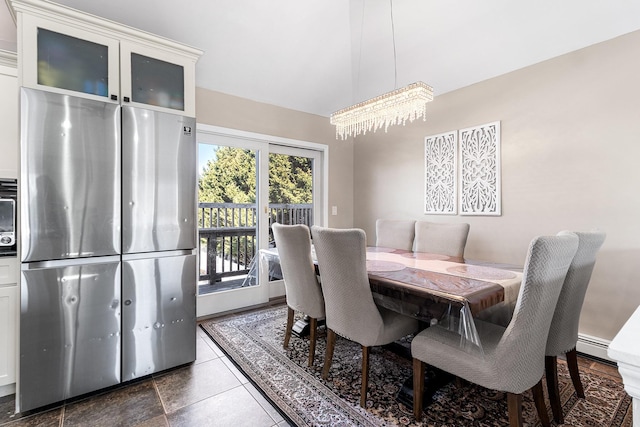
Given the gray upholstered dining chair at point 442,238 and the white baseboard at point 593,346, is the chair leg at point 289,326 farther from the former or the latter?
the white baseboard at point 593,346

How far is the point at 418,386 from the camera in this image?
154 centimetres

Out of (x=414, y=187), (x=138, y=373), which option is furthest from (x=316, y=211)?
(x=138, y=373)

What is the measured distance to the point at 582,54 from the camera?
227 centimetres

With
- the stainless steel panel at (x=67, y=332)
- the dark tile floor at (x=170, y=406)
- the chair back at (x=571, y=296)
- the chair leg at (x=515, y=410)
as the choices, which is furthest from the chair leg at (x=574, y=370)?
the stainless steel panel at (x=67, y=332)

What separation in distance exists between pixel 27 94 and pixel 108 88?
1.26 ft

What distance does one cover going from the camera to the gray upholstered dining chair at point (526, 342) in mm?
1164

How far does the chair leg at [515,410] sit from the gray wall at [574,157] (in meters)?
1.59

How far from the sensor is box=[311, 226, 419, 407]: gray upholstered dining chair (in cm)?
159

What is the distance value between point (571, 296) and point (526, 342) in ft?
1.75

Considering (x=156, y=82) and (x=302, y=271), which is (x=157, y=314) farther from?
(x=156, y=82)

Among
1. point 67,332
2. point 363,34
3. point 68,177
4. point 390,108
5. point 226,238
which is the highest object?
point 363,34

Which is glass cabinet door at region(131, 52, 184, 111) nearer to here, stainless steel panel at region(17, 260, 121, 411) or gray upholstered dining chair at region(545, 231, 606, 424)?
stainless steel panel at region(17, 260, 121, 411)

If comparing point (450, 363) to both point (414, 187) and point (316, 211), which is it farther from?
point (316, 211)

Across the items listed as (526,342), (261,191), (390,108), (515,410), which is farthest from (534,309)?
(261,191)
